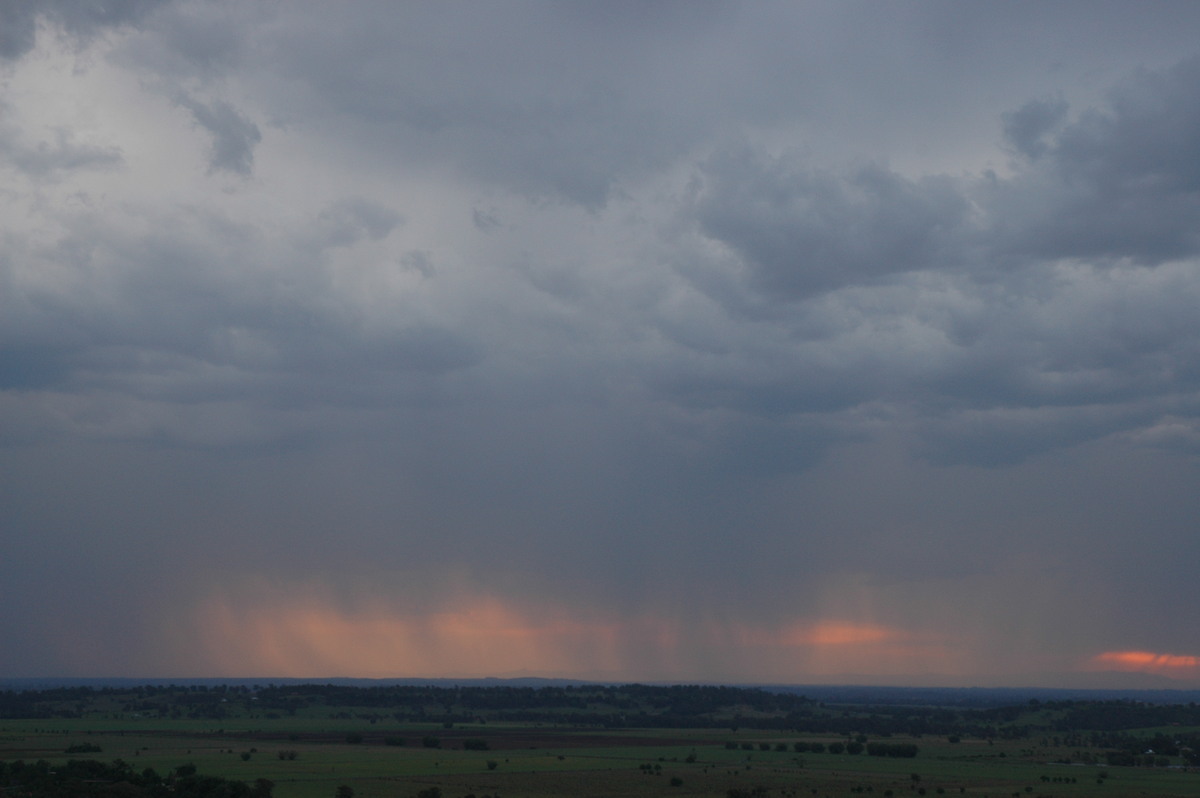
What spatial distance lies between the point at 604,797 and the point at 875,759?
67.6 m

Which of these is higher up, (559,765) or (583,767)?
(583,767)

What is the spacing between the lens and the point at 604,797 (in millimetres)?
93188

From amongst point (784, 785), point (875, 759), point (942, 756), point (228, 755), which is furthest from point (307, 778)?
point (942, 756)

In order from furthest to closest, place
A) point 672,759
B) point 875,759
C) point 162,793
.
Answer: point 875,759
point 672,759
point 162,793

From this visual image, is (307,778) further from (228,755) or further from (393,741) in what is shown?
(393,741)

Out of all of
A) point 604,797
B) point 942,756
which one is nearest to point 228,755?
point 604,797

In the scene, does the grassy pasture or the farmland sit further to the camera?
the grassy pasture

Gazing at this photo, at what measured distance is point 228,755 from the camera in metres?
131

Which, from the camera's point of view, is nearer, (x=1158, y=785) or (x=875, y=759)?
(x=1158, y=785)

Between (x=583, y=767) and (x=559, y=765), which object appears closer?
(x=583, y=767)

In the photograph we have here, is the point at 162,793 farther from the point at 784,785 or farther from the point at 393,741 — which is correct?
the point at 393,741

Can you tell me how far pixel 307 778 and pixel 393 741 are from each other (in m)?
64.4

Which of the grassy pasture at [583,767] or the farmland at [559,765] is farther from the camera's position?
the grassy pasture at [583,767]

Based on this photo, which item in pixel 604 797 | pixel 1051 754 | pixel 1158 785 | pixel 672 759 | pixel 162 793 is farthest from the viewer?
pixel 1051 754
